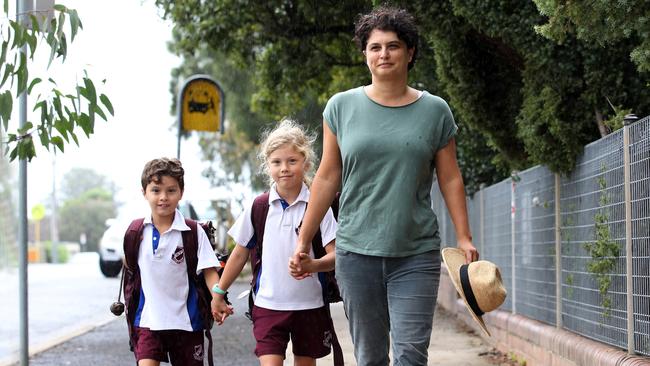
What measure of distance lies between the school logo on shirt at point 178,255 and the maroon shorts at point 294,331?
50 cm

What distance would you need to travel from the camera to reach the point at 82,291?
22.4m

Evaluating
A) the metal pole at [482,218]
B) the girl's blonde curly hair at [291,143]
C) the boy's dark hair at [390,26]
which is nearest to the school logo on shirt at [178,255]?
the girl's blonde curly hair at [291,143]

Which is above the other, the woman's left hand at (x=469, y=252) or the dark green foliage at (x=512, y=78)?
the dark green foliage at (x=512, y=78)

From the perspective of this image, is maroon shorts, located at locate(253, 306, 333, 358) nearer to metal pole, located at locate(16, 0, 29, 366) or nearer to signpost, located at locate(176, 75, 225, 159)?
metal pole, located at locate(16, 0, 29, 366)

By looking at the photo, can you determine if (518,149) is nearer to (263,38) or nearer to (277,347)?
(277,347)

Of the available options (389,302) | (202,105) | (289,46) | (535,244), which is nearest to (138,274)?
(389,302)

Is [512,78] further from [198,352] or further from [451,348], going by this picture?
[198,352]

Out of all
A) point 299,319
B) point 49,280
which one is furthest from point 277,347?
point 49,280

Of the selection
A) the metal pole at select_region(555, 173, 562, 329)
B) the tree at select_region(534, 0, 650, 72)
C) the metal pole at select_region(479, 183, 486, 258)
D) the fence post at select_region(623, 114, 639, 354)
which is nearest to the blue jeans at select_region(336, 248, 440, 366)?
the tree at select_region(534, 0, 650, 72)

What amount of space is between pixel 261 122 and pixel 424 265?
29.2 meters

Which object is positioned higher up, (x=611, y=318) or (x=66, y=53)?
(x=66, y=53)

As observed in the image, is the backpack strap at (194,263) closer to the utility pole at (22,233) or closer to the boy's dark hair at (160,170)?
the boy's dark hair at (160,170)

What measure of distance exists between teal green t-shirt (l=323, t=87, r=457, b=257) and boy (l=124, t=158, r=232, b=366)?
148cm

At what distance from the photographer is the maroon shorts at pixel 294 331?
5723mm
